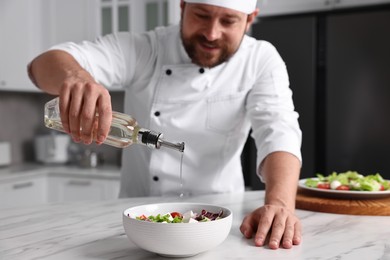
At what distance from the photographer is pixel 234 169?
1.92m

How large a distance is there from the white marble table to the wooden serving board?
0.02 meters

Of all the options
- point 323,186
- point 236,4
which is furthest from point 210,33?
point 323,186

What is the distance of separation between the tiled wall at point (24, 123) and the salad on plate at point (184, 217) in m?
2.77

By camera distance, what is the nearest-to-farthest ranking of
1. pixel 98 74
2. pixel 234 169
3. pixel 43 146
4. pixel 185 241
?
pixel 185 241 → pixel 98 74 → pixel 234 169 → pixel 43 146

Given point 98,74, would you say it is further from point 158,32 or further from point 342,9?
point 342,9

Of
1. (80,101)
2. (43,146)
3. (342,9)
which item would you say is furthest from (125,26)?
(80,101)

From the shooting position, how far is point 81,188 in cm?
335

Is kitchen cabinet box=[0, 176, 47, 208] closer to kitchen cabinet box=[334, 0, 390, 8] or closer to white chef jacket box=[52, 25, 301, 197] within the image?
white chef jacket box=[52, 25, 301, 197]

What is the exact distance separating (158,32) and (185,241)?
117cm

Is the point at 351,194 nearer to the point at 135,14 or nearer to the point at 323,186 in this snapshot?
the point at 323,186

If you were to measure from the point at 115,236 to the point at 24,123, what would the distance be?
2.99 metres

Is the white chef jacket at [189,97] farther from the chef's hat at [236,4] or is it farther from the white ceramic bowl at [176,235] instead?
the white ceramic bowl at [176,235]

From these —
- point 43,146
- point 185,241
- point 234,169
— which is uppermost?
point 185,241

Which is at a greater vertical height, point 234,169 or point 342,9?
point 342,9
